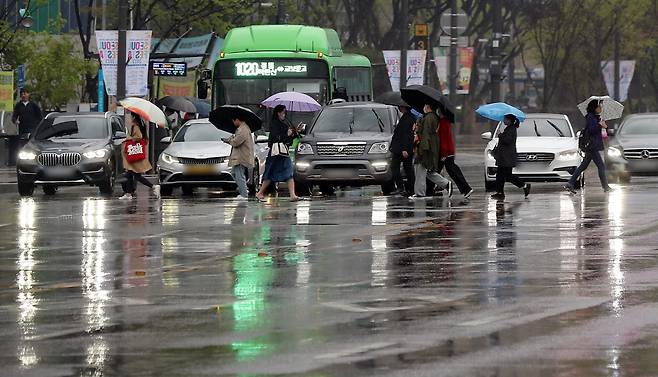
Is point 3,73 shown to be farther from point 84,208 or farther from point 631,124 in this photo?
point 84,208

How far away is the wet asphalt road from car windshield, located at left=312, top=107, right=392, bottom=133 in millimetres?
7425

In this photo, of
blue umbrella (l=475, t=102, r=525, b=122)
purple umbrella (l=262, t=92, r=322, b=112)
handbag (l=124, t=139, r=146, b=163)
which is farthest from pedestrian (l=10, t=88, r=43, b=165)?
blue umbrella (l=475, t=102, r=525, b=122)

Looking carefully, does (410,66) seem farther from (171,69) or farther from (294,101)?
(294,101)

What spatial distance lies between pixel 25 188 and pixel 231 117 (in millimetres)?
4859

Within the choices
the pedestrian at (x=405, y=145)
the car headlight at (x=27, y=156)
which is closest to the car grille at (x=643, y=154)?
the pedestrian at (x=405, y=145)

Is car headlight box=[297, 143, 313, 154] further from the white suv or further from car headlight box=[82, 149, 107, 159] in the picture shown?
car headlight box=[82, 149, 107, 159]

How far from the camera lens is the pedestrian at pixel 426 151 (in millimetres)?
30109

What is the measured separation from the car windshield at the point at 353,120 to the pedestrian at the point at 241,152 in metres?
2.98

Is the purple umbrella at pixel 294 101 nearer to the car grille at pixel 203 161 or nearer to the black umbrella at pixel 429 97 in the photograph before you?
the car grille at pixel 203 161

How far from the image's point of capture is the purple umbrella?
35500mm

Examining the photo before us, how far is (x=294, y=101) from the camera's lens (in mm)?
35688

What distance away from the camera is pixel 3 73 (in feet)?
148

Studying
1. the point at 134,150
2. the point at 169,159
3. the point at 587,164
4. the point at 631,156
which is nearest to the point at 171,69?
the point at 631,156

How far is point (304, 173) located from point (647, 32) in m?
57.1
